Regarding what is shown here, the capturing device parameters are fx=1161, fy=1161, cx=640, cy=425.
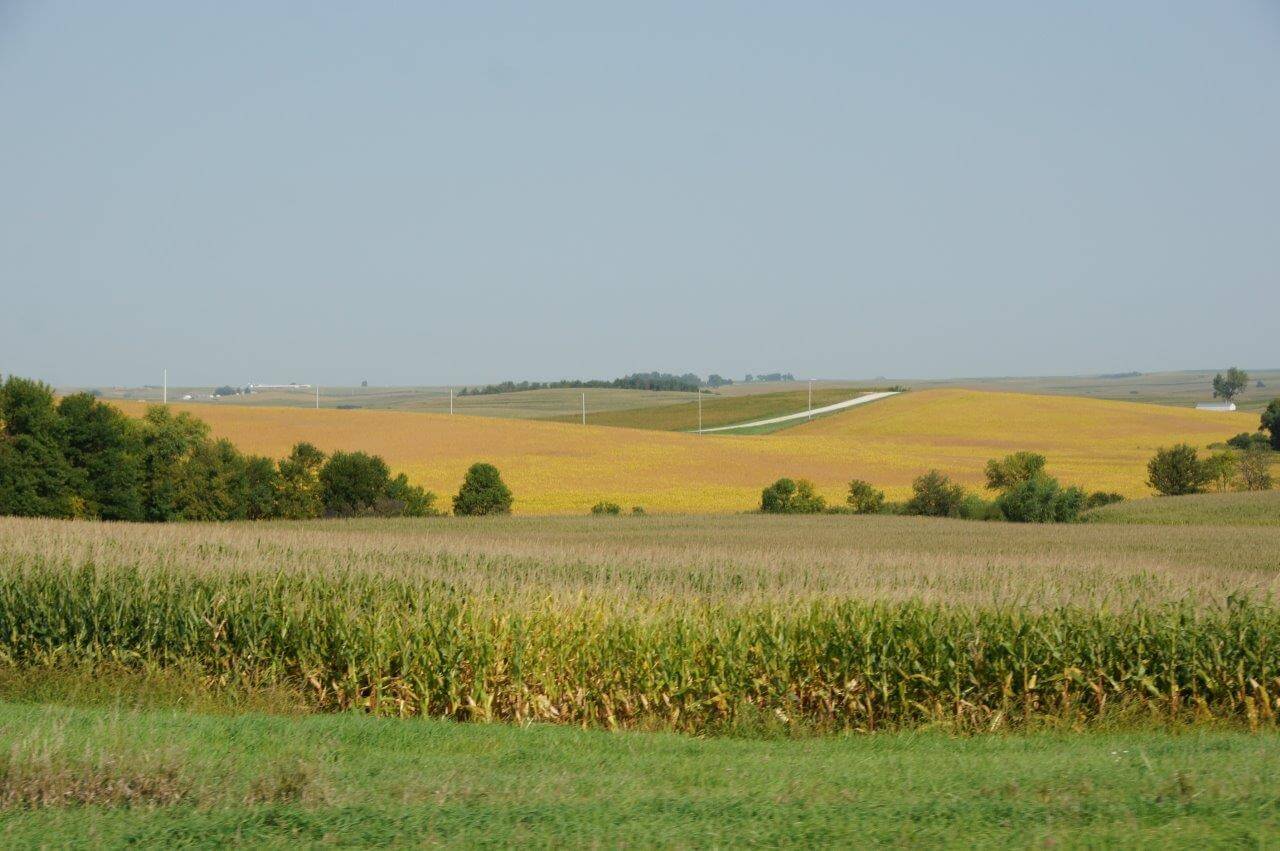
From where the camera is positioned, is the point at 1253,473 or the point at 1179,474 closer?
the point at 1179,474

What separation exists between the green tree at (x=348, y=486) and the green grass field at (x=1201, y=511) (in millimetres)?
27060

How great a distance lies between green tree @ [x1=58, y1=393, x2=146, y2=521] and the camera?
138ft

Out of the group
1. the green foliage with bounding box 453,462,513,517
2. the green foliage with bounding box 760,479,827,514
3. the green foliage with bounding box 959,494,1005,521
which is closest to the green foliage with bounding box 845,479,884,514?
the green foliage with bounding box 760,479,827,514

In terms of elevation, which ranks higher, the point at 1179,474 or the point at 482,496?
the point at 1179,474

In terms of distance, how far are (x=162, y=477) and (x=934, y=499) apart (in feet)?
103

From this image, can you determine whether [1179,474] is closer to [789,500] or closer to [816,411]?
[789,500]

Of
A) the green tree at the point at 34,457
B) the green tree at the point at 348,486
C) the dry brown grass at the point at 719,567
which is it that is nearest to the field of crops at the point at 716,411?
the green tree at the point at 348,486

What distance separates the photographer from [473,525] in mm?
36250

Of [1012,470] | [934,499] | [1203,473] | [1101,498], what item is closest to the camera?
[934,499]

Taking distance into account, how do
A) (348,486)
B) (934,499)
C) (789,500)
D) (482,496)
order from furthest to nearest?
(934,499), (789,500), (482,496), (348,486)

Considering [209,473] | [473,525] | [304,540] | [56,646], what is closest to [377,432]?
[209,473]

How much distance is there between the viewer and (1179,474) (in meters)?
57.3

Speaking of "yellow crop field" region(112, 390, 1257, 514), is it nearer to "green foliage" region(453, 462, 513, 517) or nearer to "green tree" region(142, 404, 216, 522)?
"green foliage" region(453, 462, 513, 517)

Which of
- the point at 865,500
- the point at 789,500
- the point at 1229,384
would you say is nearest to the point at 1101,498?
the point at 865,500
